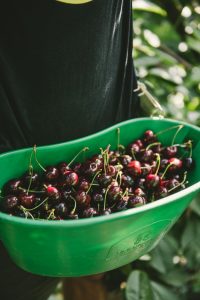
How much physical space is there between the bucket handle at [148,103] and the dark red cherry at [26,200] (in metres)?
0.42

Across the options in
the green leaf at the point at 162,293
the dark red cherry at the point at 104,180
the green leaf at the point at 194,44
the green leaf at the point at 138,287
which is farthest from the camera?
the green leaf at the point at 194,44

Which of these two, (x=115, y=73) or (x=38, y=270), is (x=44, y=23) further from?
(x=38, y=270)

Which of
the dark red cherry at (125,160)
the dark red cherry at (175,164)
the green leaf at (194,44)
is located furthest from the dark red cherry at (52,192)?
the green leaf at (194,44)

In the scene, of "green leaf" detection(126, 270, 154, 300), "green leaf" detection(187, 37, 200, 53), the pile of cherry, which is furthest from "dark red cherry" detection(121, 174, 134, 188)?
"green leaf" detection(187, 37, 200, 53)

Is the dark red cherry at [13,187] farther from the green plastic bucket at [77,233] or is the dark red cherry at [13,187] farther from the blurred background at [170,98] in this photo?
the blurred background at [170,98]

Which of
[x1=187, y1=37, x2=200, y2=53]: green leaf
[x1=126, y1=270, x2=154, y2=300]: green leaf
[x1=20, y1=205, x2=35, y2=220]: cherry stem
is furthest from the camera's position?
[x1=187, y1=37, x2=200, y2=53]: green leaf

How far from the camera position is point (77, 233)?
695 mm

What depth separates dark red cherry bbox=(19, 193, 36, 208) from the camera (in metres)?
0.85

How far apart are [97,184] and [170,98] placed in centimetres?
77

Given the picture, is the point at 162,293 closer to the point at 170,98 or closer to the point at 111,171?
the point at 111,171

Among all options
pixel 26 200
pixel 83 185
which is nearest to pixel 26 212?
pixel 26 200

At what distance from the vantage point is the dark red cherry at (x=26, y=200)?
2.78 ft

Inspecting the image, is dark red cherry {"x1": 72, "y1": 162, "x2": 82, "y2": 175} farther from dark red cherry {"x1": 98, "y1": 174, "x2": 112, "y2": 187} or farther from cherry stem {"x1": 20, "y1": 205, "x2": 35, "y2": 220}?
cherry stem {"x1": 20, "y1": 205, "x2": 35, "y2": 220}

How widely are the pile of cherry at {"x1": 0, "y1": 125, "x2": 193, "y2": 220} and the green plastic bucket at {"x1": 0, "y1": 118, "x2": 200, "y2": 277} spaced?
3 cm
